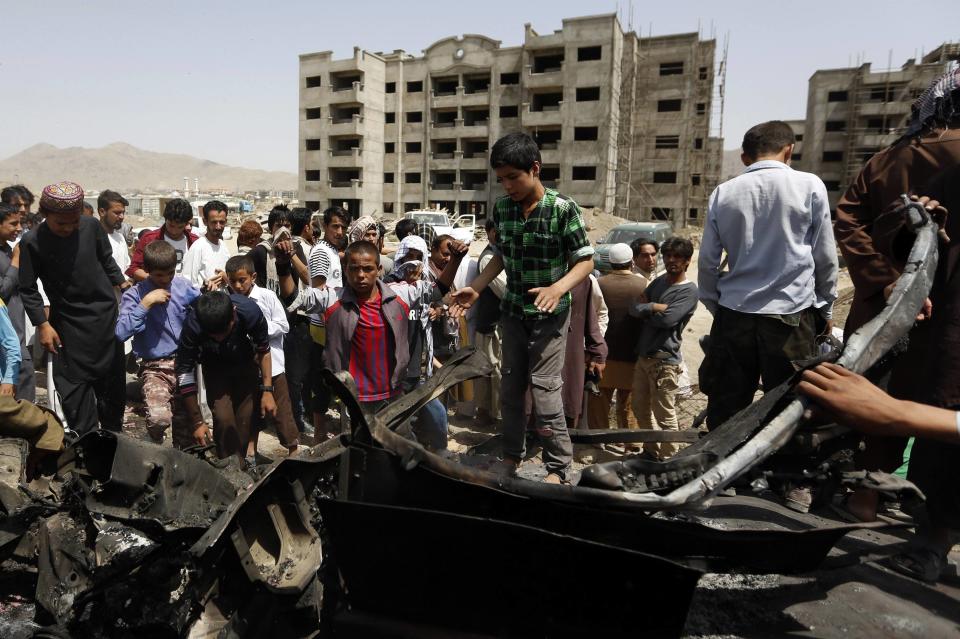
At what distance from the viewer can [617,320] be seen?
5.13m

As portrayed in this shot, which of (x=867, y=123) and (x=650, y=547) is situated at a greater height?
(x=867, y=123)

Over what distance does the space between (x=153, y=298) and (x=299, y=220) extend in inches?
81.5

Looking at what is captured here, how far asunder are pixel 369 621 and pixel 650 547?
0.78 meters

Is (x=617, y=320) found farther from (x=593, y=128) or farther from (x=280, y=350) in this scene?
(x=593, y=128)

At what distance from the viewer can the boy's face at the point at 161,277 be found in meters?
4.26

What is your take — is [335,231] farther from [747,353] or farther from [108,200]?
[747,353]

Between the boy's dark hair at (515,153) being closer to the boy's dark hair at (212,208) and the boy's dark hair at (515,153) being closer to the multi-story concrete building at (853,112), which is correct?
the boy's dark hair at (212,208)

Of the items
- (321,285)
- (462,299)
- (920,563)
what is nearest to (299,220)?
(321,285)

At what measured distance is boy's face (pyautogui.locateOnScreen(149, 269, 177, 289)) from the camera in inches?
168

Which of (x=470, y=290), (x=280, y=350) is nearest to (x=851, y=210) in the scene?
(x=470, y=290)

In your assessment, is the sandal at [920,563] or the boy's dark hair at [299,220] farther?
the boy's dark hair at [299,220]

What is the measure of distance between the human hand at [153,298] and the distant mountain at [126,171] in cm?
11783

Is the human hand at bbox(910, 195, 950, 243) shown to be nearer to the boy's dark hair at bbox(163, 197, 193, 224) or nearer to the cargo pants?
the cargo pants

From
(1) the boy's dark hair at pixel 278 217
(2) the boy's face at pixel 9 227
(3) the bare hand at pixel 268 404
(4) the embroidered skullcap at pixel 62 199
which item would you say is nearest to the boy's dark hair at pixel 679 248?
(3) the bare hand at pixel 268 404
